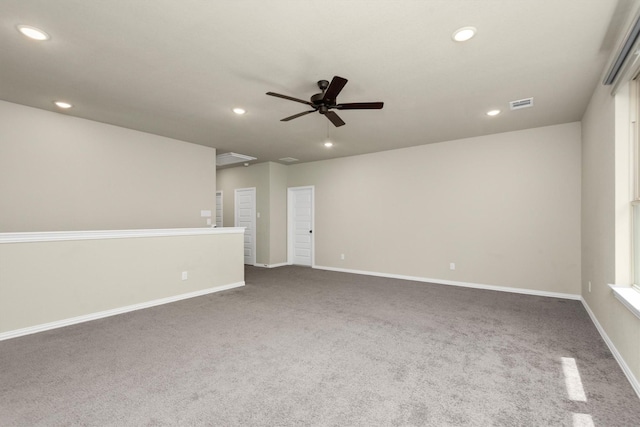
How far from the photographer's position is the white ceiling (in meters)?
2.09

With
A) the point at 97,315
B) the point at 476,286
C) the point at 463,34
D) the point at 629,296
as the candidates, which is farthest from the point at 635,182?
the point at 97,315

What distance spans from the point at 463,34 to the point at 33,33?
3396 mm

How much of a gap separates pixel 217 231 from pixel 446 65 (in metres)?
4.07

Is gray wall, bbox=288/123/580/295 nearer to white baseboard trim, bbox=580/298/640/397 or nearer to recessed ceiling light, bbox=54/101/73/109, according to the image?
white baseboard trim, bbox=580/298/640/397

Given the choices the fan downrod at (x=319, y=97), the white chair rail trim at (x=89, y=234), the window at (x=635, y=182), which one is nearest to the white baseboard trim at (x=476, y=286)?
the window at (x=635, y=182)

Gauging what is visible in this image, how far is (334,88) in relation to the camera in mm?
2732

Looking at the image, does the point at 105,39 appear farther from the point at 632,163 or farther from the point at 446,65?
the point at 632,163

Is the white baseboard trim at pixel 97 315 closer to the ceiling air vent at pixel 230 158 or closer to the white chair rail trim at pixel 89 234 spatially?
the white chair rail trim at pixel 89 234

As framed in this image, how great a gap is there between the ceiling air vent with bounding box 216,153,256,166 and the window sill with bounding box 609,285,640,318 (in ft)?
20.7

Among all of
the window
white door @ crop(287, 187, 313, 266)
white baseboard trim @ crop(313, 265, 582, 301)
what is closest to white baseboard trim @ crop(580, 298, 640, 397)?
the window

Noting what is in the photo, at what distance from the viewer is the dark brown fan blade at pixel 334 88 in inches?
101

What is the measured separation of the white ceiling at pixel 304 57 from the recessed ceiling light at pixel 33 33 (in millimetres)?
49

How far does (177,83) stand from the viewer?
126 inches

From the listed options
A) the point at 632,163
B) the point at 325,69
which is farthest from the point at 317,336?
the point at 632,163
